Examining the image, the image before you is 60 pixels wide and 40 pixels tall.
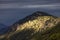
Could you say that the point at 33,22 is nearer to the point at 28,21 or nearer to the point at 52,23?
the point at 28,21

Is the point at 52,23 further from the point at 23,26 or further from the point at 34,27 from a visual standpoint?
the point at 23,26

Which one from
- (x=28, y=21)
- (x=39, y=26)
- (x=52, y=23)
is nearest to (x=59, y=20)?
(x=52, y=23)

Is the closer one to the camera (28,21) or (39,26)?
(39,26)

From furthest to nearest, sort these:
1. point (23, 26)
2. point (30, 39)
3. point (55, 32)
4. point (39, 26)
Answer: point (23, 26), point (39, 26), point (30, 39), point (55, 32)

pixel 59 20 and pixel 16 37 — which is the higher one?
pixel 59 20

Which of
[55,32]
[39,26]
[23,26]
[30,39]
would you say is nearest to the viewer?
[55,32]

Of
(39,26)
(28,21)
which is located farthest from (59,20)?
(28,21)
